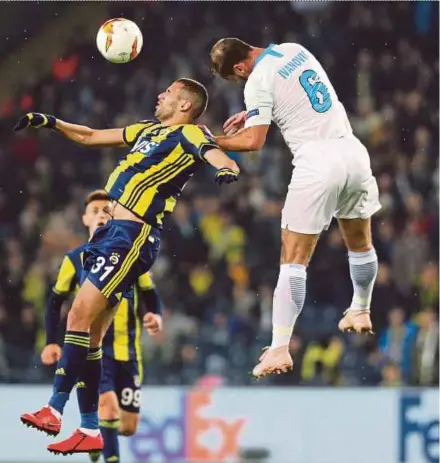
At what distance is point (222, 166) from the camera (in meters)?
7.29

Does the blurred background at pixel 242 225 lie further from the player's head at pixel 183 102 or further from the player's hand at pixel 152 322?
the player's head at pixel 183 102

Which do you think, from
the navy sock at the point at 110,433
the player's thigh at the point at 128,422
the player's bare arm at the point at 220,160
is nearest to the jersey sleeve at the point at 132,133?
the player's bare arm at the point at 220,160

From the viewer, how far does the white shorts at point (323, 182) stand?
303 inches

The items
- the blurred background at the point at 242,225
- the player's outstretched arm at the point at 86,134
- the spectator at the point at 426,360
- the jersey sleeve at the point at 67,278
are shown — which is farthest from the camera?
the blurred background at the point at 242,225

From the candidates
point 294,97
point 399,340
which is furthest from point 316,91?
point 399,340

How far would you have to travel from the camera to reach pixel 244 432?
14.0 metres

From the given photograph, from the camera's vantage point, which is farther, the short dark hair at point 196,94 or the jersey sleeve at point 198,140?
the short dark hair at point 196,94

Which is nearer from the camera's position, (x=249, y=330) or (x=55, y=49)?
(x=249, y=330)

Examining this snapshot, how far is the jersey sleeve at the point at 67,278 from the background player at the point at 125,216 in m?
1.25

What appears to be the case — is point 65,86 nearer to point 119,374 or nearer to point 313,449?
point 313,449

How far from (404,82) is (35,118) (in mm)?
10335

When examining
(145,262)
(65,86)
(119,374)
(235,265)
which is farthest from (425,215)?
(145,262)

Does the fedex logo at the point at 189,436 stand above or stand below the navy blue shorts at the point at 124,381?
below

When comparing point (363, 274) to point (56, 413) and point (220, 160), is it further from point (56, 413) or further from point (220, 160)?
point (56, 413)
